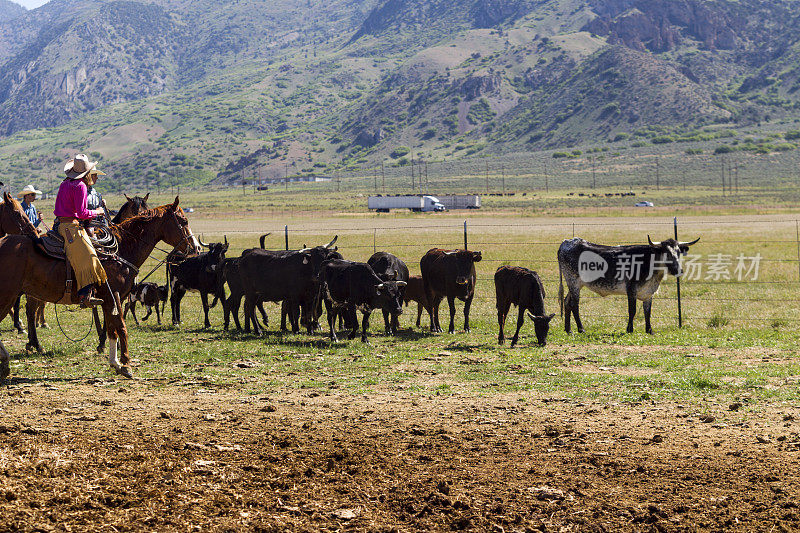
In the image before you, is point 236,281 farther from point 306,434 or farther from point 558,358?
point 306,434

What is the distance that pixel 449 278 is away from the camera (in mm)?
20047

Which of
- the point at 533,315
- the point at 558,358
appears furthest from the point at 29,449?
the point at 533,315

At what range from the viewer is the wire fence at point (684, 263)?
23.0 metres

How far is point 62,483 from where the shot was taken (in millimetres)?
7914

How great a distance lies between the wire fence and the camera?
23.0 metres

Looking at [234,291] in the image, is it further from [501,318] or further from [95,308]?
[501,318]

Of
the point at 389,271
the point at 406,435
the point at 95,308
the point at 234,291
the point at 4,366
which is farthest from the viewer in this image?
the point at 234,291

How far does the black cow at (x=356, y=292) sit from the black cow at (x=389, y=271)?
55 cm

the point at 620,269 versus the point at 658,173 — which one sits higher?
the point at 658,173

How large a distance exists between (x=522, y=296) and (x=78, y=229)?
8947mm

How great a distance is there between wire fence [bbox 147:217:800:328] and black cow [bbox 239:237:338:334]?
5.56 m

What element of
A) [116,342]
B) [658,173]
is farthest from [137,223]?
[658,173]

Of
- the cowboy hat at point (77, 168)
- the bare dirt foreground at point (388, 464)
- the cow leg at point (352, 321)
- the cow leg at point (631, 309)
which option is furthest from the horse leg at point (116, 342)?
the cow leg at point (631, 309)

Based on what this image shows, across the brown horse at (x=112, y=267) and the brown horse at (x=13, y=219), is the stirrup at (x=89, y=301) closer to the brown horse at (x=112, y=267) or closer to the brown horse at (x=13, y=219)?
the brown horse at (x=112, y=267)
